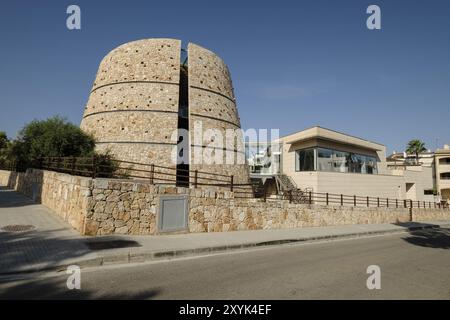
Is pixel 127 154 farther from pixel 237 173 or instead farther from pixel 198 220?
pixel 198 220

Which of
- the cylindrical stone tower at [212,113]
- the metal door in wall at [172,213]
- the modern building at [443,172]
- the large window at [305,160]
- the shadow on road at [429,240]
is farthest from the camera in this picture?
the modern building at [443,172]

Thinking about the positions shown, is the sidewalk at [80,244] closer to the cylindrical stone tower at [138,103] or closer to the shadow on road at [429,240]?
the shadow on road at [429,240]

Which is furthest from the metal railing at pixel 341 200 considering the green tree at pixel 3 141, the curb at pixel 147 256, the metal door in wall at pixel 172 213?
the green tree at pixel 3 141

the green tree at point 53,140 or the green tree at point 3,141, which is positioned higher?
the green tree at point 3,141

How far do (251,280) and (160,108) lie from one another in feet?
52.0

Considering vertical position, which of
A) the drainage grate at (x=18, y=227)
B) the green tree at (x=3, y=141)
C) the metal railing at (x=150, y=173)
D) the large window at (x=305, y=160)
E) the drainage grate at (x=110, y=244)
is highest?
the green tree at (x=3, y=141)

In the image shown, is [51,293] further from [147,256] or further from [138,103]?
[138,103]

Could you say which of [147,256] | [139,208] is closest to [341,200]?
[139,208]

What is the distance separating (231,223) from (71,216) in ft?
20.3

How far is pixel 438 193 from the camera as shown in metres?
50.2

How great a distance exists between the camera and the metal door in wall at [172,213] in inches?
404

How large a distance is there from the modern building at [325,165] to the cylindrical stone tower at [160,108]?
288 inches

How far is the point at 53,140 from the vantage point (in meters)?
16.5
